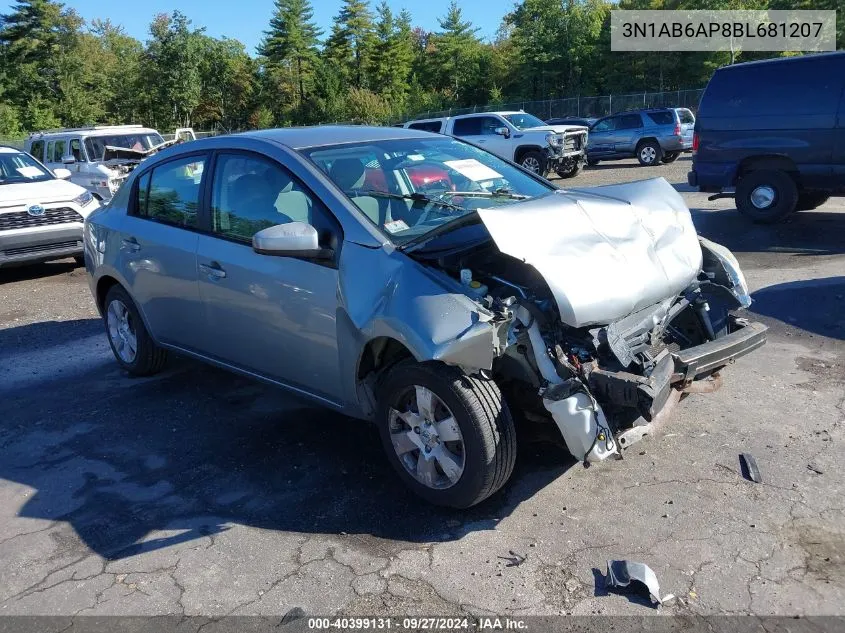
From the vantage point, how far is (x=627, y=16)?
4772 centimetres

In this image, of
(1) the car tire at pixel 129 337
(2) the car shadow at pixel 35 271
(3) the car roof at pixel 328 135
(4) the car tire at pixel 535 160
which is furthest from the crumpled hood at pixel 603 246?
(4) the car tire at pixel 535 160

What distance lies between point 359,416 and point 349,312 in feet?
1.99

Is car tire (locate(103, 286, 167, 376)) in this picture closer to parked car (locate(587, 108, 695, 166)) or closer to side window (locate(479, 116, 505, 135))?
side window (locate(479, 116, 505, 135))

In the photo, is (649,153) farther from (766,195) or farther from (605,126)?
(766,195)

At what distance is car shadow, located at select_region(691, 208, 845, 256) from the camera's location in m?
9.18

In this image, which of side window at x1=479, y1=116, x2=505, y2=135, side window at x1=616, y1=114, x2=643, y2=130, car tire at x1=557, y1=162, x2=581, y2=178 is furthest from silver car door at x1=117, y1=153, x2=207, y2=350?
side window at x1=616, y1=114, x2=643, y2=130

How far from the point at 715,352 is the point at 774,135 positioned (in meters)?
7.69

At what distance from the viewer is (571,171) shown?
21250mm

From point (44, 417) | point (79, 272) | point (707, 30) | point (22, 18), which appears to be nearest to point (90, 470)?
point (44, 417)

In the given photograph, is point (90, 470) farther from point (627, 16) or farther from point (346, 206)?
point (627, 16)

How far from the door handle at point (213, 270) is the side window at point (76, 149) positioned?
12.4 meters

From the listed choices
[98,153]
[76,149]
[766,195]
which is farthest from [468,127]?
[766,195]

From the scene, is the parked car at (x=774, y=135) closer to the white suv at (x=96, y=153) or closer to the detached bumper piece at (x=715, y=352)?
the detached bumper piece at (x=715, y=352)

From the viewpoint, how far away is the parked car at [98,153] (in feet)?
47.9
